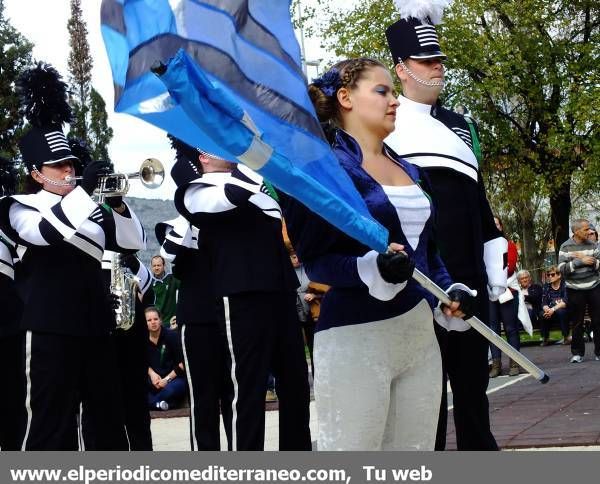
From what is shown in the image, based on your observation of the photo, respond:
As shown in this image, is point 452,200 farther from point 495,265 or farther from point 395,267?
point 395,267

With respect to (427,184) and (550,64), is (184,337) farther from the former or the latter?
(550,64)

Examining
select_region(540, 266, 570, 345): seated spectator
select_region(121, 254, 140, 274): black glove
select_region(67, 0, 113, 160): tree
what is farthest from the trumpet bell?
select_region(67, 0, 113, 160): tree

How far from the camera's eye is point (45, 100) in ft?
24.1

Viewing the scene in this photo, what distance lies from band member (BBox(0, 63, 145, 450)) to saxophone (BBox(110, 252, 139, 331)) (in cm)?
56

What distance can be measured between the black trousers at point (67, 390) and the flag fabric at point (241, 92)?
7.69 feet

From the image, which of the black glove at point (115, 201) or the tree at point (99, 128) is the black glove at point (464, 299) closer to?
the black glove at point (115, 201)

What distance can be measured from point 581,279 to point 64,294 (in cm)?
1091

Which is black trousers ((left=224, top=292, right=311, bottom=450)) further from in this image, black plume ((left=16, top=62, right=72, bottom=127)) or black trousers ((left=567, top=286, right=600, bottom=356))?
black trousers ((left=567, top=286, right=600, bottom=356))

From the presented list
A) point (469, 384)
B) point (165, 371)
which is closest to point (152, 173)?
point (469, 384)

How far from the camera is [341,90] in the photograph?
4.51m

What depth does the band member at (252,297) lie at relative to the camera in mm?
6191

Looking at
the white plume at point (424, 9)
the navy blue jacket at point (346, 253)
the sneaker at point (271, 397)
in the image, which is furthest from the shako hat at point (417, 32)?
the sneaker at point (271, 397)
